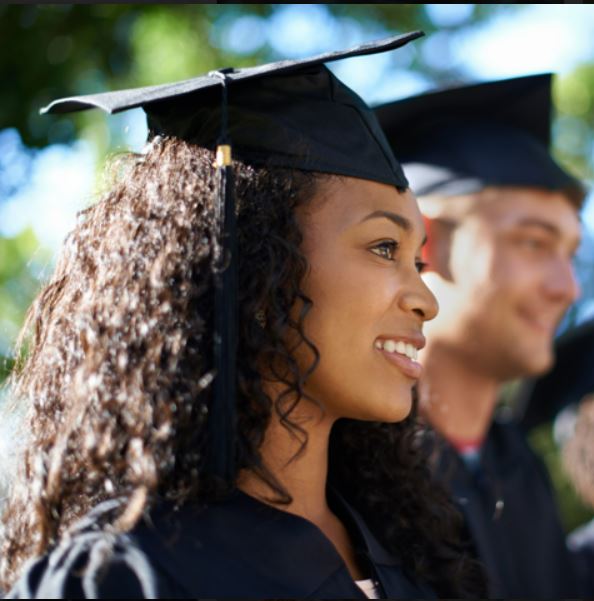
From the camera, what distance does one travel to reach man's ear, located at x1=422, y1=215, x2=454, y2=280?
327cm

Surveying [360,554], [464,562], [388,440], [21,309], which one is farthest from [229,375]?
[21,309]

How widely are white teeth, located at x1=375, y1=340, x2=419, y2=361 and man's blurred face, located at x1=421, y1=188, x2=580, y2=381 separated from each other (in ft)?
4.41

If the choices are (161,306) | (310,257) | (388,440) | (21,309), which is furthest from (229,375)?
(21,309)

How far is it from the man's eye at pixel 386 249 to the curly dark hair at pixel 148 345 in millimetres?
150

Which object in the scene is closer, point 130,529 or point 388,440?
point 130,529

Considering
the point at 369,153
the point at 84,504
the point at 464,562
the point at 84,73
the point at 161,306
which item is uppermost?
the point at 84,73

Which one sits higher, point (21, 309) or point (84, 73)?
point (84, 73)

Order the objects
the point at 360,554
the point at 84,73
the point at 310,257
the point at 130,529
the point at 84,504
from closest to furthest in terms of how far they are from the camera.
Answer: the point at 130,529, the point at 84,504, the point at 310,257, the point at 360,554, the point at 84,73

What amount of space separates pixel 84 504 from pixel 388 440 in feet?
2.44

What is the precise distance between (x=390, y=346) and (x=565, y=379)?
2711 millimetres

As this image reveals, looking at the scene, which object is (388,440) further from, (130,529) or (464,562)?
(130,529)

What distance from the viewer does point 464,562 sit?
2.15m

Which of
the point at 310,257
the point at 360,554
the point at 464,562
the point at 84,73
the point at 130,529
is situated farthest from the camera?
the point at 84,73

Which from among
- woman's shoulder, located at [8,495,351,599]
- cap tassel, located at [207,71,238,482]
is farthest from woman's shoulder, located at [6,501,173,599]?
cap tassel, located at [207,71,238,482]
